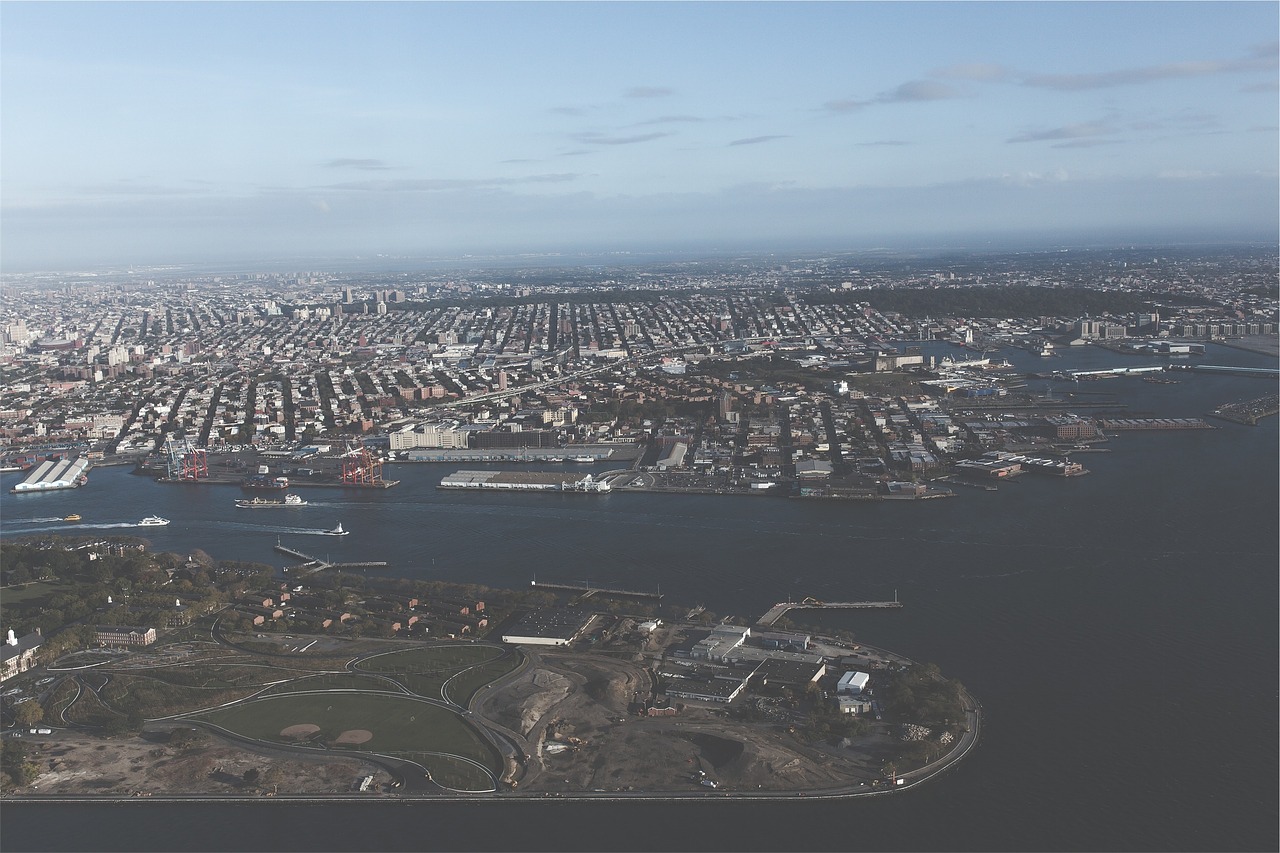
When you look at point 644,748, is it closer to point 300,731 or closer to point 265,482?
point 300,731

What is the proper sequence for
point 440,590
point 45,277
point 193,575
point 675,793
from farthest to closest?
point 45,277
point 193,575
point 440,590
point 675,793

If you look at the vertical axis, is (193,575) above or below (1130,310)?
below

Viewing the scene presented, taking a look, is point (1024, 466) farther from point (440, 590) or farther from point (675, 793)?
point (675, 793)

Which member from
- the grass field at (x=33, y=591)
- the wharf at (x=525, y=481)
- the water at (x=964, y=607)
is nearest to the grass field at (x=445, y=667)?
the water at (x=964, y=607)

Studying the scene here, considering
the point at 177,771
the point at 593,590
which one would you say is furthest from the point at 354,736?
the point at 593,590

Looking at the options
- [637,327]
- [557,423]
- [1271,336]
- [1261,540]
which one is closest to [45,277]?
[637,327]

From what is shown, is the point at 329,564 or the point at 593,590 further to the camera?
the point at 329,564
